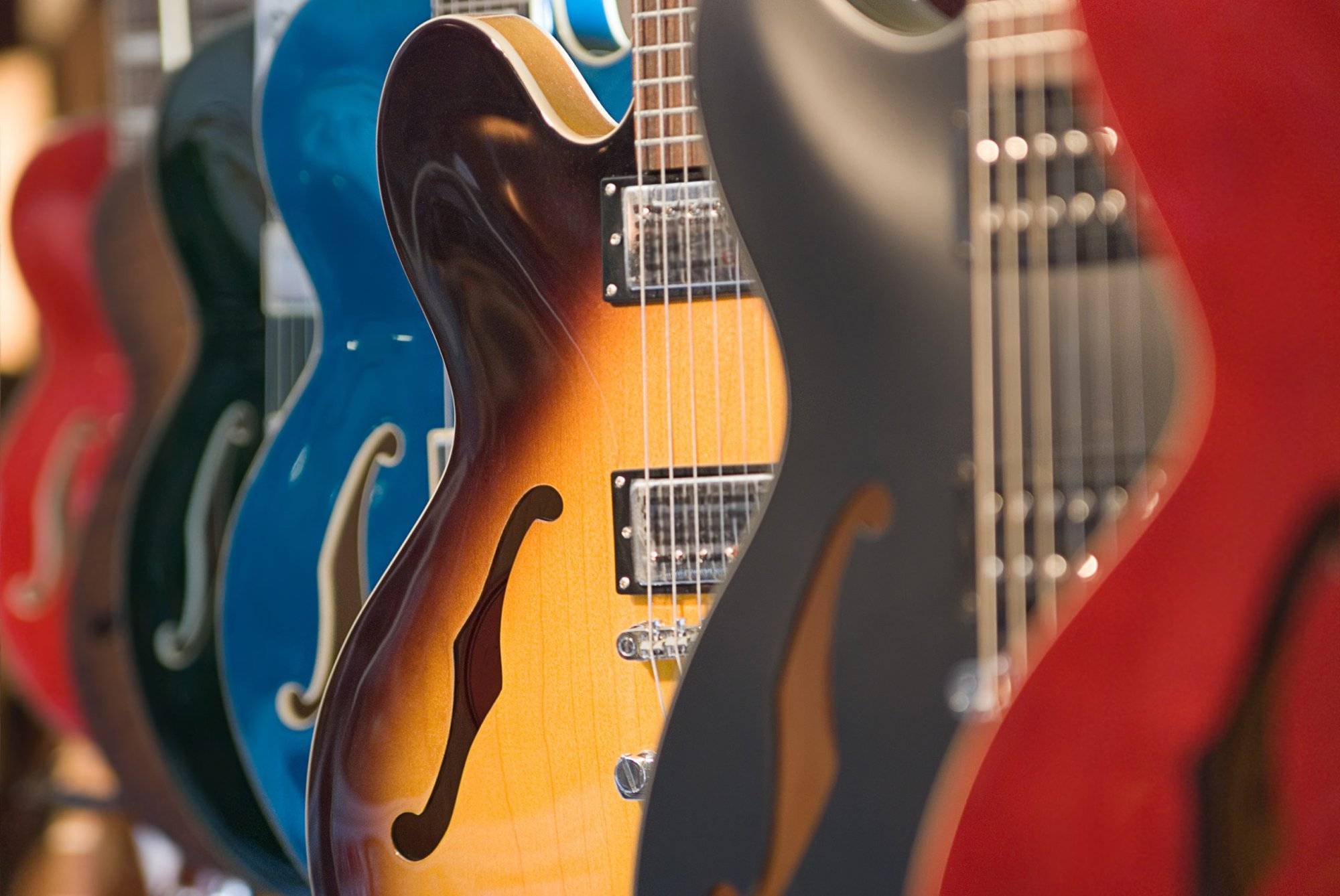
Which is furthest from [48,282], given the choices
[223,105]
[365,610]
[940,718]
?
[940,718]

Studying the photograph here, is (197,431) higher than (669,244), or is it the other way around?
(669,244)

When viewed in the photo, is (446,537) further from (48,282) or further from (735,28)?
(48,282)

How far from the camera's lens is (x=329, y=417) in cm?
102

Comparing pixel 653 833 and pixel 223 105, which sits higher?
pixel 223 105

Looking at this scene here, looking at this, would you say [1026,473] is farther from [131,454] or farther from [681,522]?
[131,454]

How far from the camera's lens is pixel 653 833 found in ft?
2.25

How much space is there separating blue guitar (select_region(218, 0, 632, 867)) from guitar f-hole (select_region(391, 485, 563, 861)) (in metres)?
0.20

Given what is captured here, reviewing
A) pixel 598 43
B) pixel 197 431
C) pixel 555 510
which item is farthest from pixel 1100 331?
pixel 197 431

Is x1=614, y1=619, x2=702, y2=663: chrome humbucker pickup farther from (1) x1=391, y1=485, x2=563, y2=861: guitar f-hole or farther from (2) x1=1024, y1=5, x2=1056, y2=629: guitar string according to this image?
(2) x1=1024, y1=5, x2=1056, y2=629: guitar string

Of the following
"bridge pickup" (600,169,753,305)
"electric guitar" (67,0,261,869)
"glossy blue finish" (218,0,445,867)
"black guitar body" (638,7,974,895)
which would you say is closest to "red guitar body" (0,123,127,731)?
"electric guitar" (67,0,261,869)

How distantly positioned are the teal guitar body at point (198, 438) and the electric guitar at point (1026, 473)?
2.08 feet

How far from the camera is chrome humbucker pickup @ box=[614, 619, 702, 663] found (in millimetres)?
798

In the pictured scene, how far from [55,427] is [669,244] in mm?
836

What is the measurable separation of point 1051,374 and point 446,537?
0.37 m
